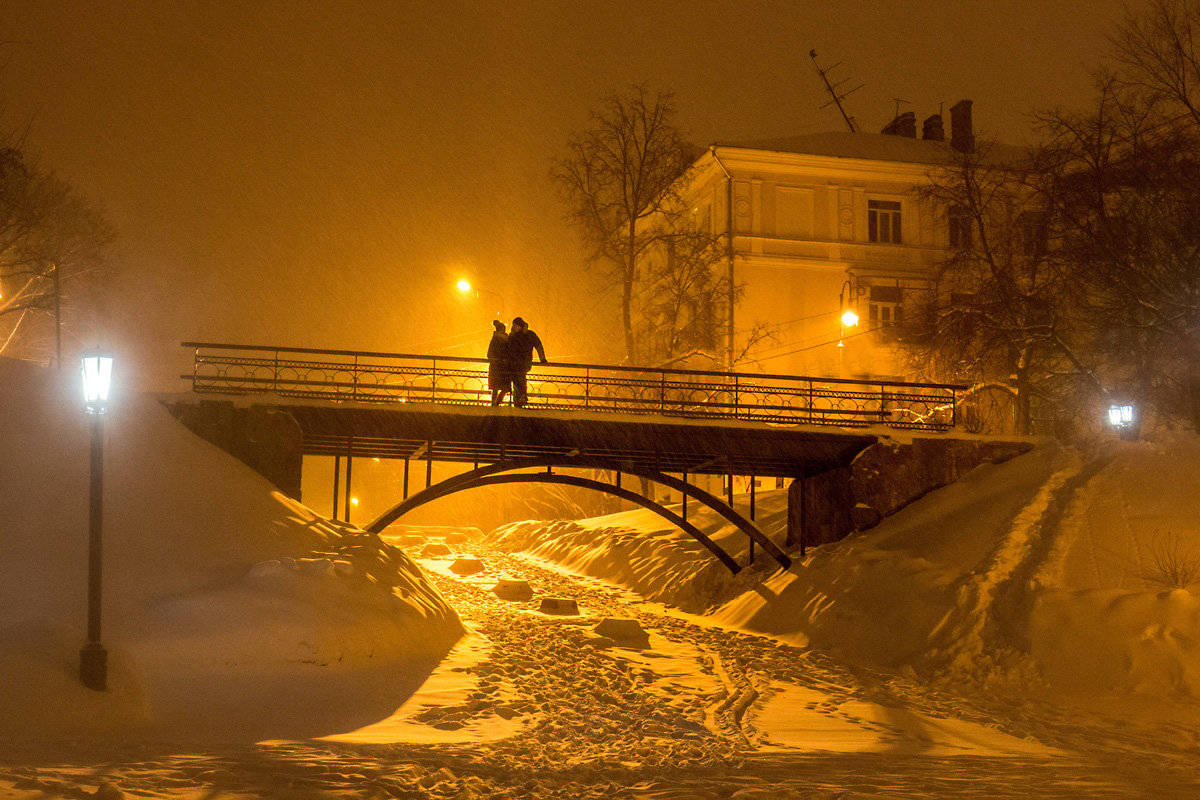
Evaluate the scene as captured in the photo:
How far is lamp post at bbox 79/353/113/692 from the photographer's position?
10.7 metres

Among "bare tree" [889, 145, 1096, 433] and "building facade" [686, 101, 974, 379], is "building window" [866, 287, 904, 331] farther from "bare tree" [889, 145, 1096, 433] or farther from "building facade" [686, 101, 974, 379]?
"bare tree" [889, 145, 1096, 433]

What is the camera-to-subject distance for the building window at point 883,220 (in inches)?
1549

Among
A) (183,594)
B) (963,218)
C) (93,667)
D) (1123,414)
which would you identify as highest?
(963,218)

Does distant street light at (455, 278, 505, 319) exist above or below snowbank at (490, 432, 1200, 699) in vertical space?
above

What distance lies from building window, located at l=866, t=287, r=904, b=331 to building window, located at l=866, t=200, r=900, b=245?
1.91 meters

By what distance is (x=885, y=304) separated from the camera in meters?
38.6

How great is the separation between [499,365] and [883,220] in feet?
73.3

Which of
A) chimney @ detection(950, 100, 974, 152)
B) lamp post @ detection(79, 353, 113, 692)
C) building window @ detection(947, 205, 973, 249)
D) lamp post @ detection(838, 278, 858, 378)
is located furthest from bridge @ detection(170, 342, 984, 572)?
chimney @ detection(950, 100, 974, 152)

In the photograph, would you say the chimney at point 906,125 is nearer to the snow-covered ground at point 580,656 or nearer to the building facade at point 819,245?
the building facade at point 819,245

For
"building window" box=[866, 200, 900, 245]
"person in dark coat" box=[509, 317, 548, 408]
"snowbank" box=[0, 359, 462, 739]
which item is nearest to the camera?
"snowbank" box=[0, 359, 462, 739]

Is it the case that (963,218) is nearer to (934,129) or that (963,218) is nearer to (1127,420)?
(1127,420)

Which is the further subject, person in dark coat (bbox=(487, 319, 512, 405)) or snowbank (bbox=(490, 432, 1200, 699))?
person in dark coat (bbox=(487, 319, 512, 405))

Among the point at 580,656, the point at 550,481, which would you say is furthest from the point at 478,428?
the point at 580,656

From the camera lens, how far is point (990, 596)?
1806 centimetres
